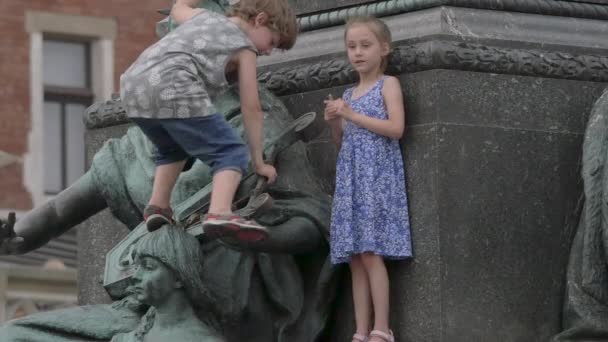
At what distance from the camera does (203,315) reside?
1258 cm

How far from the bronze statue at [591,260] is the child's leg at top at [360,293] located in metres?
0.69

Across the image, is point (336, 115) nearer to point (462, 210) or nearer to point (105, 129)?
point (462, 210)

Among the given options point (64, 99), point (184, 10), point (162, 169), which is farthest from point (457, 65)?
point (64, 99)

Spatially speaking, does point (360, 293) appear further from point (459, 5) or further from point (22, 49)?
point (22, 49)

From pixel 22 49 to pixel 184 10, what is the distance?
25.4 m

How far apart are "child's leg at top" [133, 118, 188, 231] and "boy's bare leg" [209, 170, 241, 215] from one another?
0.75ft

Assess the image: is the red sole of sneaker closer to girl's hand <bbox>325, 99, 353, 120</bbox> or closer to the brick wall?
girl's hand <bbox>325, 99, 353, 120</bbox>

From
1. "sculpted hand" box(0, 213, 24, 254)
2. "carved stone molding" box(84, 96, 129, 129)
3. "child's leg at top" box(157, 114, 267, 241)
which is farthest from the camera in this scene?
"carved stone molding" box(84, 96, 129, 129)

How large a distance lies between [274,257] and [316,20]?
104 centimetres

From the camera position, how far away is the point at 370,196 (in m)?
12.6

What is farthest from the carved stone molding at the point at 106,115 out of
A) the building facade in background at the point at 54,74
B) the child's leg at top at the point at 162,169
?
the building facade in background at the point at 54,74

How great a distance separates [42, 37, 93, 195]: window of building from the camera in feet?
126

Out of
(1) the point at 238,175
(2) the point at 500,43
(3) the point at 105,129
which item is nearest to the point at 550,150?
(2) the point at 500,43

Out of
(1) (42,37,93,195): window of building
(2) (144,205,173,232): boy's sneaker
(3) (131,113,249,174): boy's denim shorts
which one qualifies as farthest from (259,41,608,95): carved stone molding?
(1) (42,37,93,195): window of building
